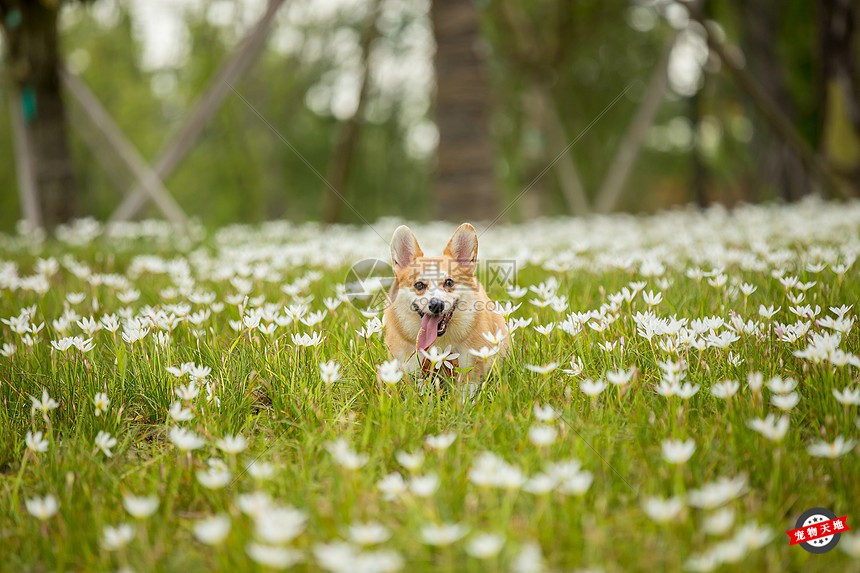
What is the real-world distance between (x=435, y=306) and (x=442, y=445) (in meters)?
1.05

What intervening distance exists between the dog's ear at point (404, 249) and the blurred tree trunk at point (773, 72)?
524 inches

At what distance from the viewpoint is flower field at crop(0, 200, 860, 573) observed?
6.30 ft

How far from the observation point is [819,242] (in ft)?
20.1

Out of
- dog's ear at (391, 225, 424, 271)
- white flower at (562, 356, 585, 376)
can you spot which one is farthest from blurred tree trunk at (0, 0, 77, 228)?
white flower at (562, 356, 585, 376)

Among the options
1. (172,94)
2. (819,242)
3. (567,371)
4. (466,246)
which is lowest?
(567,371)

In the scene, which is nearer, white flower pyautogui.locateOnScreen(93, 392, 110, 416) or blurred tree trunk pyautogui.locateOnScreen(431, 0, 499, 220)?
white flower pyautogui.locateOnScreen(93, 392, 110, 416)

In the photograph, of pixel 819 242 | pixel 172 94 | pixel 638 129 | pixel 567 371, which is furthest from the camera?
pixel 172 94

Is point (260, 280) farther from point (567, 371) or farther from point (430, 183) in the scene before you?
point (430, 183)

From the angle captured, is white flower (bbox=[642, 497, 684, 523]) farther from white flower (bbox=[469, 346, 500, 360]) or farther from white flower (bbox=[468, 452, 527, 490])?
white flower (bbox=[469, 346, 500, 360])

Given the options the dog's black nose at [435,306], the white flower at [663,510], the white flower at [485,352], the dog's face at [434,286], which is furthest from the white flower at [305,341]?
the white flower at [663,510]

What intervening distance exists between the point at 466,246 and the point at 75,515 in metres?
2.42

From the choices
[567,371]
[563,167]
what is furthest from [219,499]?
[563,167]

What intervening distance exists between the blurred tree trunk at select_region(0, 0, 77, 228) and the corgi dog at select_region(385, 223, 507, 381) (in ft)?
25.5

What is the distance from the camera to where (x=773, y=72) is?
14523 mm
